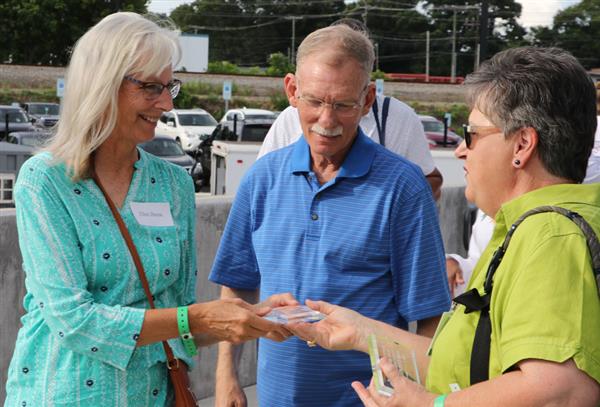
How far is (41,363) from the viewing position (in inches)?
113

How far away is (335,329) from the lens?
298cm

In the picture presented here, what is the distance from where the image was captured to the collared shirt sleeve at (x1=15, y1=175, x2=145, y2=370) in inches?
109

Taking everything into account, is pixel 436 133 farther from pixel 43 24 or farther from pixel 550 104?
pixel 43 24

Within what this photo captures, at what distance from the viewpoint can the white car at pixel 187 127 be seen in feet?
113

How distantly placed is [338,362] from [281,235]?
49 cm

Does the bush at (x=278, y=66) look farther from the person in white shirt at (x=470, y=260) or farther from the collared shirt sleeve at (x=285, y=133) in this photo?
the collared shirt sleeve at (x=285, y=133)

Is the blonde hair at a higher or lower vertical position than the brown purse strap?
higher

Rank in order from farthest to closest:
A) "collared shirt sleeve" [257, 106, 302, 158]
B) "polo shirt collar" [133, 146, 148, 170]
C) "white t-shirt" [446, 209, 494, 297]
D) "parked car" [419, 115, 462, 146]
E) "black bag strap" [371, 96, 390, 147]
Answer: "parked car" [419, 115, 462, 146], "white t-shirt" [446, 209, 494, 297], "black bag strap" [371, 96, 390, 147], "collared shirt sleeve" [257, 106, 302, 158], "polo shirt collar" [133, 146, 148, 170]

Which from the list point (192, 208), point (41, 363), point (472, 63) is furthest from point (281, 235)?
point (472, 63)

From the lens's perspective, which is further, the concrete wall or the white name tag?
the concrete wall

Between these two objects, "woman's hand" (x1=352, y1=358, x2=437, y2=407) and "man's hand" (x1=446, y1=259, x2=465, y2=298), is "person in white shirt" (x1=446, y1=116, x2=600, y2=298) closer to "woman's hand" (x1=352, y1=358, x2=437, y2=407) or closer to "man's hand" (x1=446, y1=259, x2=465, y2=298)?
"man's hand" (x1=446, y1=259, x2=465, y2=298)

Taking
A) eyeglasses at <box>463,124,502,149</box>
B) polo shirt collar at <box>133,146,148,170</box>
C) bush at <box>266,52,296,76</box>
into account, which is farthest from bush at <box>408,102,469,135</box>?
eyeglasses at <box>463,124,502,149</box>

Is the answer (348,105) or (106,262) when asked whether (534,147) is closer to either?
(348,105)

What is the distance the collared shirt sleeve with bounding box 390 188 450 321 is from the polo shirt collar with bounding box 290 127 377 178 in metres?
0.19
